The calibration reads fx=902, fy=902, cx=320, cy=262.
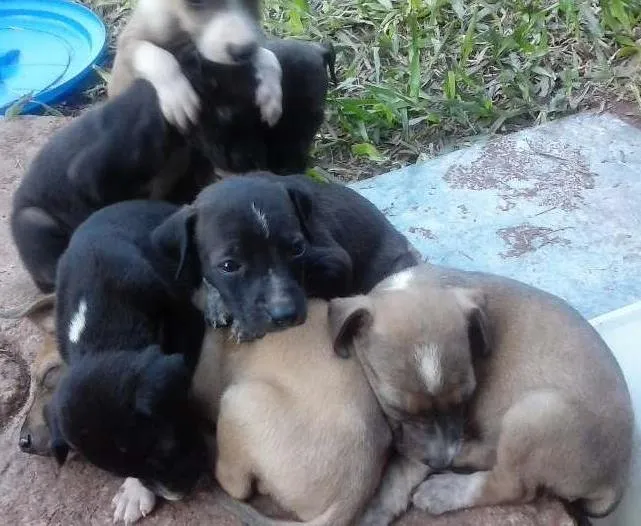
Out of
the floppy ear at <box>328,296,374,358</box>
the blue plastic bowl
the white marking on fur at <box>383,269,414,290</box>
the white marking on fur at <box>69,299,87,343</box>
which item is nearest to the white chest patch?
Answer: the white marking on fur at <box>383,269,414,290</box>

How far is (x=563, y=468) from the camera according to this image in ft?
11.5

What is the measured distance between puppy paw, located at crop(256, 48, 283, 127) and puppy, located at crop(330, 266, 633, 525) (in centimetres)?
164

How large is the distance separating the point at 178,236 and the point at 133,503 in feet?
3.82

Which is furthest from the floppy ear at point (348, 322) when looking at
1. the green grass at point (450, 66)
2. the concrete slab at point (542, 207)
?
the green grass at point (450, 66)

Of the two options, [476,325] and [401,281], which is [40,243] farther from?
[476,325]

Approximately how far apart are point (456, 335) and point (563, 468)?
2.15ft

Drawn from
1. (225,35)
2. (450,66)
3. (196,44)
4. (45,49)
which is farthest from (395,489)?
(45,49)

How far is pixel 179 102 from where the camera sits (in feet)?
16.3

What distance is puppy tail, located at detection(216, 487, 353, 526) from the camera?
3.46 metres

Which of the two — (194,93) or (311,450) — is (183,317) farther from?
(194,93)

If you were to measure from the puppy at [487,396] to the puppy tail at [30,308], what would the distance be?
1.52 m

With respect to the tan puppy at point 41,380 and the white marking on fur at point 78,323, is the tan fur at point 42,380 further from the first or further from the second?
the white marking on fur at point 78,323

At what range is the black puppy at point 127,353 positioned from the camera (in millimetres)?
3428

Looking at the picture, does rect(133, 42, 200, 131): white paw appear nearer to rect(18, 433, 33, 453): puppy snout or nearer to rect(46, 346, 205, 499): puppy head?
rect(46, 346, 205, 499): puppy head
